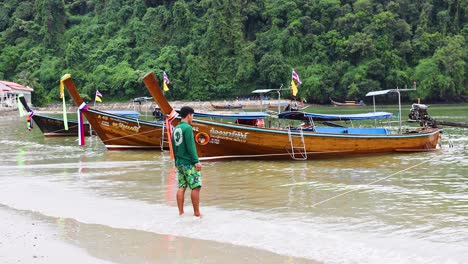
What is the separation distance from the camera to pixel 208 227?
7590mm

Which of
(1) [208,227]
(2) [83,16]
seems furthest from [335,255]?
(2) [83,16]

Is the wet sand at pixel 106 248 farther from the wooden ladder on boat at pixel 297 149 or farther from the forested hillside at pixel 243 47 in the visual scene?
the forested hillside at pixel 243 47

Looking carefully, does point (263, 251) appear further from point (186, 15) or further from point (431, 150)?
point (186, 15)

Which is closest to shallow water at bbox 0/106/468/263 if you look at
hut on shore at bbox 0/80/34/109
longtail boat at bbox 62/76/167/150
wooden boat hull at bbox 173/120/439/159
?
wooden boat hull at bbox 173/120/439/159

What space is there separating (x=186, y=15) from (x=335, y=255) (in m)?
94.8

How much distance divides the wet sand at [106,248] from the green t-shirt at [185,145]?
123 centimetres

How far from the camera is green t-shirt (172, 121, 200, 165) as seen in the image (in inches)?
303

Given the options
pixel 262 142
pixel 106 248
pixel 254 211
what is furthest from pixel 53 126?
pixel 106 248

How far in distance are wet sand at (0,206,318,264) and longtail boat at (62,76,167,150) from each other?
12636mm

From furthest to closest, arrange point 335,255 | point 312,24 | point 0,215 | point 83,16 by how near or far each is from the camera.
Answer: point 83,16 → point 312,24 → point 0,215 → point 335,255

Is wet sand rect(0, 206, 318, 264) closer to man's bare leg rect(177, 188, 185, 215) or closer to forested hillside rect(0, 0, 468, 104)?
man's bare leg rect(177, 188, 185, 215)

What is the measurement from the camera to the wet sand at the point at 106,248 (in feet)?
19.8

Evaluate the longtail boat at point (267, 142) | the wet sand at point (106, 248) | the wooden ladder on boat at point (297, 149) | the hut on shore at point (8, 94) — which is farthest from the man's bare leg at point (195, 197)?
the hut on shore at point (8, 94)

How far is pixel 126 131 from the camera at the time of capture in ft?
67.5
